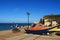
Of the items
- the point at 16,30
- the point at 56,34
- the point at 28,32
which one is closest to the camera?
the point at 56,34

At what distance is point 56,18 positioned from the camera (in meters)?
61.0

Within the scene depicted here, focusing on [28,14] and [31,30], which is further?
[28,14]

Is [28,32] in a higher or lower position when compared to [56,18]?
lower

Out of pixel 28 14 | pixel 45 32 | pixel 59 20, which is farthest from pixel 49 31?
pixel 59 20

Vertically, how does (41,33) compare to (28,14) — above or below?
below

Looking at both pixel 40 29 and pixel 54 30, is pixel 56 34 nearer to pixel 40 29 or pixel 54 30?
pixel 54 30

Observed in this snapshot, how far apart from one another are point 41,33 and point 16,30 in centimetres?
905

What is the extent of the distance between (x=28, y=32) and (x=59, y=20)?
21319 millimetres

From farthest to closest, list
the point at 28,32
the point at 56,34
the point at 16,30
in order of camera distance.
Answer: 1. the point at 16,30
2. the point at 28,32
3. the point at 56,34

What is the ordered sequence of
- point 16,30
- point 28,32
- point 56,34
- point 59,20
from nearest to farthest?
point 56,34 → point 28,32 → point 16,30 → point 59,20

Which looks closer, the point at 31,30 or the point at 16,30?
the point at 31,30

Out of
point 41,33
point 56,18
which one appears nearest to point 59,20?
point 56,18

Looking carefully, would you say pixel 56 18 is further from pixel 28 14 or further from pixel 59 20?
pixel 28 14

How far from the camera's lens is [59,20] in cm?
5828
